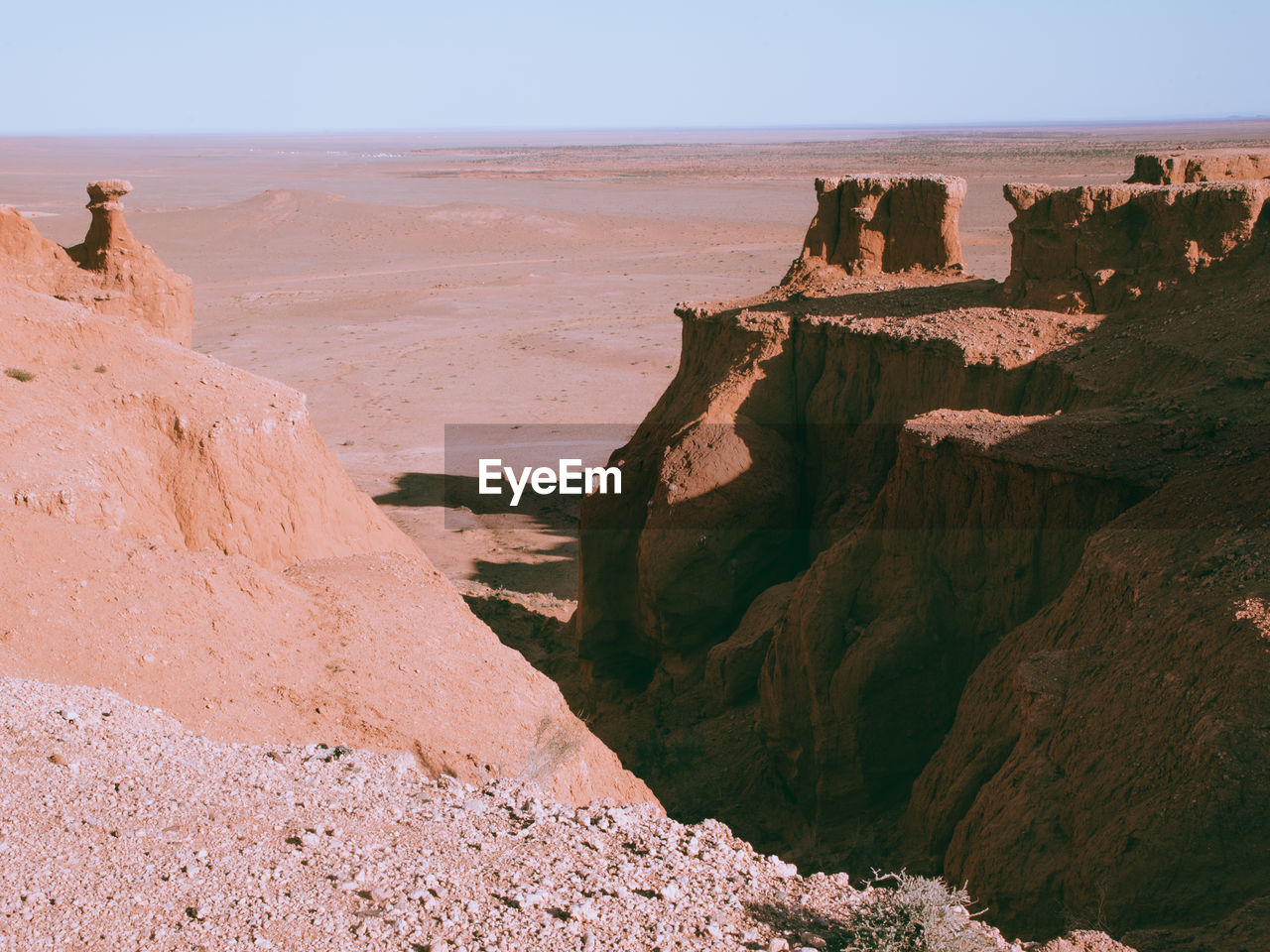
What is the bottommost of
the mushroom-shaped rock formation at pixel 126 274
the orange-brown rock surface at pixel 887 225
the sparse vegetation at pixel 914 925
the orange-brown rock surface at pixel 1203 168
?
the sparse vegetation at pixel 914 925

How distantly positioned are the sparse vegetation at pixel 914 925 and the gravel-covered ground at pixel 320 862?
14cm

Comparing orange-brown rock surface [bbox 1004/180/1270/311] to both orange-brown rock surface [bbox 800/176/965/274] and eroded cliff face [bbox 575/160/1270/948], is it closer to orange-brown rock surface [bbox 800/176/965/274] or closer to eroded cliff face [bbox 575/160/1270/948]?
eroded cliff face [bbox 575/160/1270/948]

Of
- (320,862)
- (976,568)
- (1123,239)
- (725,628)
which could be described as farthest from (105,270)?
(320,862)

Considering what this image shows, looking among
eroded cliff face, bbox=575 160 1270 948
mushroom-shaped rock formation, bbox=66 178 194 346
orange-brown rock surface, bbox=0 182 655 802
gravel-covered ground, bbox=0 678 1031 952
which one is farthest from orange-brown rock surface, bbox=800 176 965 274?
gravel-covered ground, bbox=0 678 1031 952

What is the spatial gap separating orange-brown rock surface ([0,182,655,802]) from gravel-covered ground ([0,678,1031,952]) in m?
0.94

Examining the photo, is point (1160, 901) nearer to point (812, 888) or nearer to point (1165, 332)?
point (812, 888)

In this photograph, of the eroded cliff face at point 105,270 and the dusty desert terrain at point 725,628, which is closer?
the dusty desert terrain at point 725,628

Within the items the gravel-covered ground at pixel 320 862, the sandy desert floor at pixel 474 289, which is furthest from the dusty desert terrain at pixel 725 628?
the sandy desert floor at pixel 474 289

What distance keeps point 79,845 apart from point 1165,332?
10.4 m

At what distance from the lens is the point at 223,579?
8.73m

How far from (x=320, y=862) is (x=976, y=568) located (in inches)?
243

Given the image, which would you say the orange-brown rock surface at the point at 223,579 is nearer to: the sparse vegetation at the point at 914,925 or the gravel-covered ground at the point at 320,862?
the gravel-covered ground at the point at 320,862

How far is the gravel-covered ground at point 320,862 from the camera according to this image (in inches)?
195

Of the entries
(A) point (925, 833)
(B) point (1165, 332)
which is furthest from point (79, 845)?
(B) point (1165, 332)
